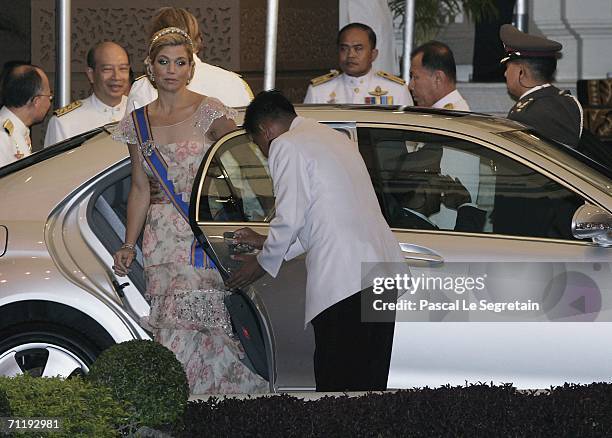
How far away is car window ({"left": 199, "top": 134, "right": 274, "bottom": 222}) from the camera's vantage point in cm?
550

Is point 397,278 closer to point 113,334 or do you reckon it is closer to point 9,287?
point 113,334

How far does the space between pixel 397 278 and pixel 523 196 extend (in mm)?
803

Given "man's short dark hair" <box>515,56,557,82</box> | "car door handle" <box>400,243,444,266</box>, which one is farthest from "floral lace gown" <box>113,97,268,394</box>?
"man's short dark hair" <box>515,56,557,82</box>

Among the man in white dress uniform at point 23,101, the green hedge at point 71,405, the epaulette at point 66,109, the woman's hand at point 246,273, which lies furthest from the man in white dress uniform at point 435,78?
the green hedge at point 71,405

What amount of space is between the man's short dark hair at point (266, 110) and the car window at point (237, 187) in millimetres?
524

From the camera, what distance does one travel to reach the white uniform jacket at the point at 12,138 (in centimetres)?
727

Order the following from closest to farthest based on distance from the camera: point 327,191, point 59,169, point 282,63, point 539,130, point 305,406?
1. point 305,406
2. point 327,191
3. point 59,169
4. point 539,130
5. point 282,63

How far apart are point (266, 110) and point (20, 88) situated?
3.06 meters

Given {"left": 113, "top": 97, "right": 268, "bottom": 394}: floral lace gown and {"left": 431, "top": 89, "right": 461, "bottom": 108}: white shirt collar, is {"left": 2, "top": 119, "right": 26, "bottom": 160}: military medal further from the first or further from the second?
{"left": 431, "top": 89, "right": 461, "bottom": 108}: white shirt collar

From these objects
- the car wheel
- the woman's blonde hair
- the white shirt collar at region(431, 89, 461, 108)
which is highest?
the woman's blonde hair

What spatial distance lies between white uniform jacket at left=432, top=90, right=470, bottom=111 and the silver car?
6.85ft

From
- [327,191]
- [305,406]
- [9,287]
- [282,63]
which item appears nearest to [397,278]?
[327,191]

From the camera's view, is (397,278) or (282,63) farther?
(282,63)

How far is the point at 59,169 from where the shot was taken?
5.67 metres
